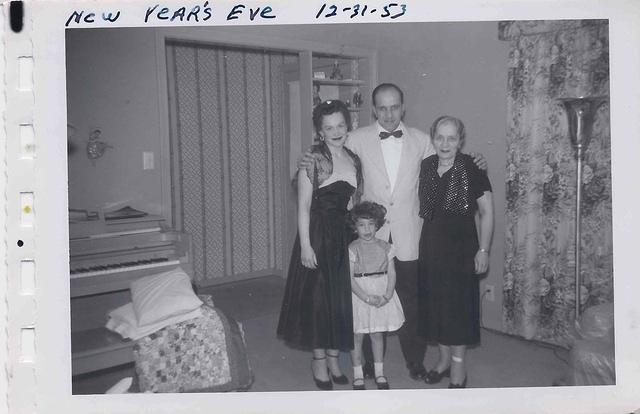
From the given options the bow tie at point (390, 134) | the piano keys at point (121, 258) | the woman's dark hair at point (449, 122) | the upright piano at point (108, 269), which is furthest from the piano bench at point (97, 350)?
the woman's dark hair at point (449, 122)

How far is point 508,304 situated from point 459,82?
0.74 m

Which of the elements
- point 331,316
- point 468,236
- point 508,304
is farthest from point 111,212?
point 508,304

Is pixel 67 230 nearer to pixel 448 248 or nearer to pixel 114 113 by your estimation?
pixel 114 113

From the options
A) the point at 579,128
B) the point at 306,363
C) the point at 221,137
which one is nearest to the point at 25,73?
the point at 306,363

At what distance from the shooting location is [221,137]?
10.1 ft

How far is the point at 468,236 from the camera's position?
1476mm

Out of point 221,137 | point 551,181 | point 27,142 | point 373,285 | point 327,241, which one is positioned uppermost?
point 221,137

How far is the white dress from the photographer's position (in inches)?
56.8

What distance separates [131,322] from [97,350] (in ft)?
0.37

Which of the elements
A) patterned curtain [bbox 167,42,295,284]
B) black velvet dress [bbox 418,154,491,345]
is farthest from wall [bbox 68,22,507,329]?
patterned curtain [bbox 167,42,295,284]

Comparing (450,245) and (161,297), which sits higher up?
(450,245)

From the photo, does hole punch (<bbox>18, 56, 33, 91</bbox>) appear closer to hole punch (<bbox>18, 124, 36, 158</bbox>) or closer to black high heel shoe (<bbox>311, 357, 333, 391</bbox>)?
hole punch (<bbox>18, 124, 36, 158</bbox>)

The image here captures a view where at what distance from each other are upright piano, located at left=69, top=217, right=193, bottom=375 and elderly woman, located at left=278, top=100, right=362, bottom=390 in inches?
16.1

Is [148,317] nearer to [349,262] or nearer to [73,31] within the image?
[349,262]
